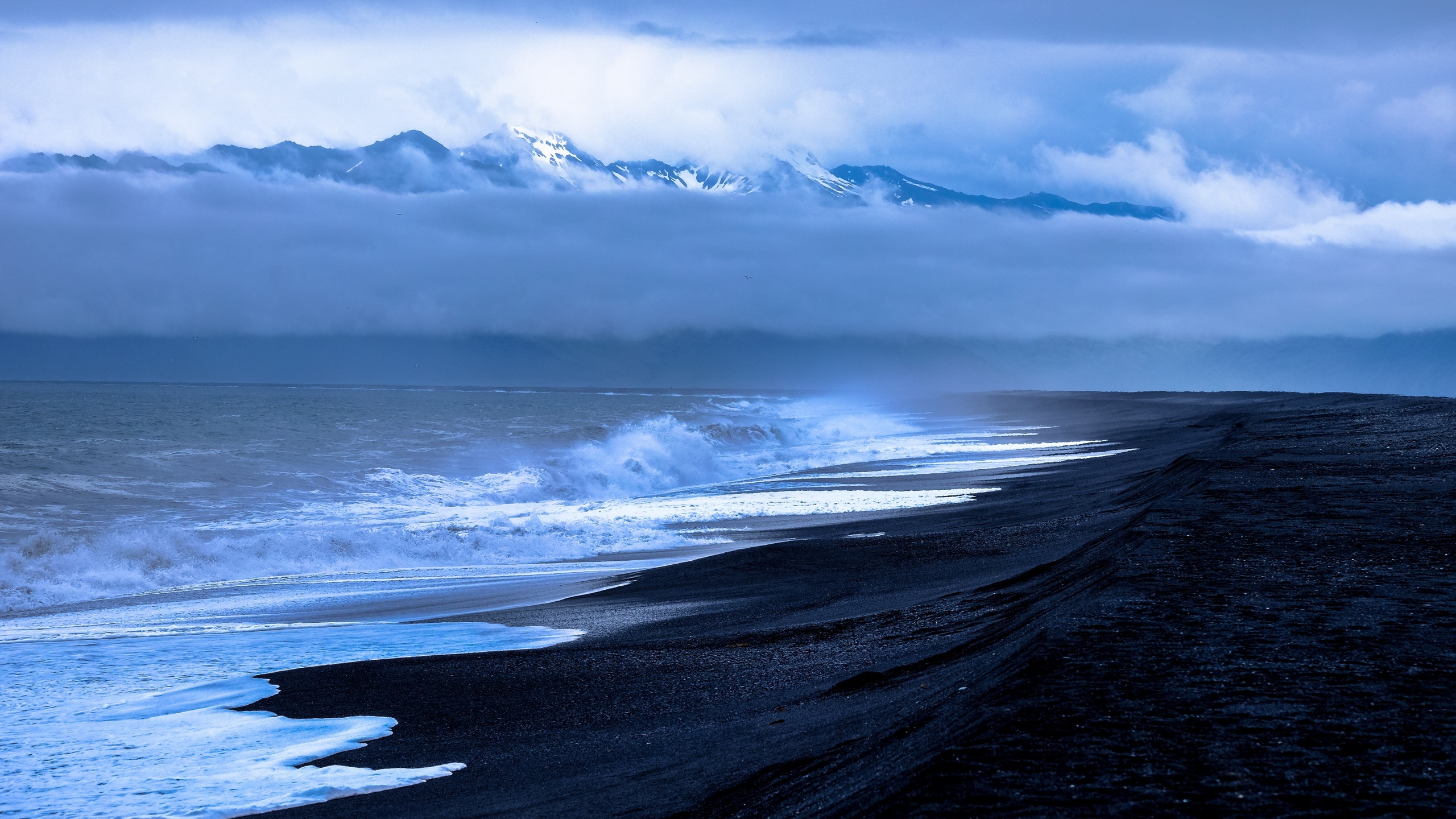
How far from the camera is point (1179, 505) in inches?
419

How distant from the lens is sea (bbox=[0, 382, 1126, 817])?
6.59 meters

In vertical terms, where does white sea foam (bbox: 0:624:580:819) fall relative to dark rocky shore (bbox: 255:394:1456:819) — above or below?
below

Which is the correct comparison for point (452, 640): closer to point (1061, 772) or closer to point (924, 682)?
point (924, 682)

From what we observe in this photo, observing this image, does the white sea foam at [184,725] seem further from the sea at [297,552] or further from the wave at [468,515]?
the wave at [468,515]

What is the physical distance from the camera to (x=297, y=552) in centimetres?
1748

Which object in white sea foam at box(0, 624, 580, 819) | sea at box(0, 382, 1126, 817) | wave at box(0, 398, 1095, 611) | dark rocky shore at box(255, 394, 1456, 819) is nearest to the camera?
dark rocky shore at box(255, 394, 1456, 819)

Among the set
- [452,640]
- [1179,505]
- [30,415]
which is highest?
[30,415]

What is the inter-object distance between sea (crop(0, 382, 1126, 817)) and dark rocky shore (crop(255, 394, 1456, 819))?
676 mm

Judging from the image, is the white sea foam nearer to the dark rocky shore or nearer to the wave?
the dark rocky shore

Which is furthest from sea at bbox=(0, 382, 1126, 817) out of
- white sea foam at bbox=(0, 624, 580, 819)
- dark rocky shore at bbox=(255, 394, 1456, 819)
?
dark rocky shore at bbox=(255, 394, 1456, 819)

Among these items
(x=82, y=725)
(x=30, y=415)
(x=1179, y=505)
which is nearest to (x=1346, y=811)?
(x=82, y=725)

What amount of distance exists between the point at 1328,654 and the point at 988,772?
6.78ft

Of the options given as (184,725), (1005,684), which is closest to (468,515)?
(184,725)

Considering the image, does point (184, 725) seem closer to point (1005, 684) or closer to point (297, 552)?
point (1005, 684)
